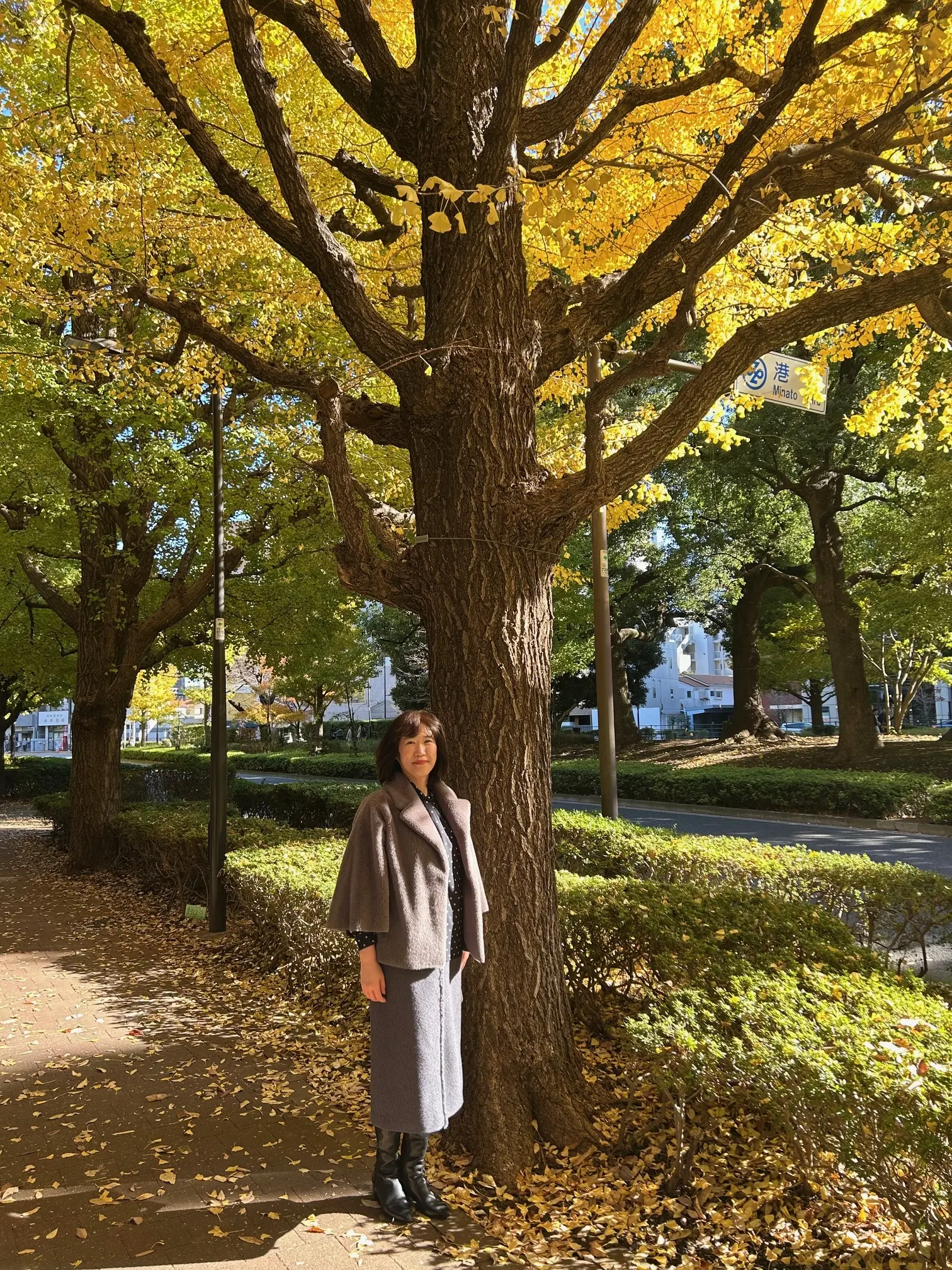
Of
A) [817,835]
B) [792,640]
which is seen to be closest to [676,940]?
[817,835]

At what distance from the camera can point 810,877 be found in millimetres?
5945

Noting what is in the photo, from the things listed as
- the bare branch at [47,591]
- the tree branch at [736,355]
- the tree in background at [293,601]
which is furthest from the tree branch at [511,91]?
the bare branch at [47,591]

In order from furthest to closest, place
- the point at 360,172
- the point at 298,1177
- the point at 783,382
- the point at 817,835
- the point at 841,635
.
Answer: the point at 841,635 → the point at 817,835 → the point at 783,382 → the point at 360,172 → the point at 298,1177

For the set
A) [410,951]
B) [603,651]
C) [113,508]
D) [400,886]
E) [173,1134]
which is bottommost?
[173,1134]

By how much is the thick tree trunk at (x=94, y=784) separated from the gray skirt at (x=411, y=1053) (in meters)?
10.6

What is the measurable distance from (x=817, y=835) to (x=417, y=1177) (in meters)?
13.6

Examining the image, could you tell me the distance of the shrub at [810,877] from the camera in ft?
17.9

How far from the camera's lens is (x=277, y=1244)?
310cm

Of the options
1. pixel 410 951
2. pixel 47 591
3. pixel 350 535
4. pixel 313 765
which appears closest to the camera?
pixel 410 951

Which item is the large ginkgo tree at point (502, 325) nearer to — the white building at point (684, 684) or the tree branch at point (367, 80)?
the tree branch at point (367, 80)

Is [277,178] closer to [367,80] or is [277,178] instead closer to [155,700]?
[367,80]

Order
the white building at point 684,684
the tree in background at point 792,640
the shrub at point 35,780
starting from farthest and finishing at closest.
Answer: the white building at point 684,684 → the tree in background at point 792,640 → the shrub at point 35,780

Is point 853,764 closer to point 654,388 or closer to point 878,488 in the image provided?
point 878,488

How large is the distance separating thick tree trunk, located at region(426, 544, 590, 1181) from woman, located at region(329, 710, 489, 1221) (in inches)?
13.3
